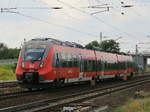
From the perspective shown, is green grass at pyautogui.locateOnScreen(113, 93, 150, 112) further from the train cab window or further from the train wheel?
the train cab window

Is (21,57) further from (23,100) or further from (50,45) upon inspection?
(23,100)

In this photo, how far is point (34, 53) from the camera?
22844 mm

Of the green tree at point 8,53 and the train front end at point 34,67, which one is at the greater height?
the green tree at point 8,53

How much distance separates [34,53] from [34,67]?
3.16 ft

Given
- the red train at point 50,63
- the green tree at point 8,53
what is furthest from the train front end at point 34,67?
the green tree at point 8,53

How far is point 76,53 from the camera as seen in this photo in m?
27.5

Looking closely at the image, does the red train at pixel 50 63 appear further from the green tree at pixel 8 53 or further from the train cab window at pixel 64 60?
the green tree at pixel 8 53

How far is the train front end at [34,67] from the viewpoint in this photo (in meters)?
22.1

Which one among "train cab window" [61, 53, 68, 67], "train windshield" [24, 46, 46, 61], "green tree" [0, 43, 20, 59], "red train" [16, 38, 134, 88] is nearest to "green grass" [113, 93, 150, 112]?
"red train" [16, 38, 134, 88]

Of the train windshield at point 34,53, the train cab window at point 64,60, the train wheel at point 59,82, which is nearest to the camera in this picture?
the train windshield at point 34,53

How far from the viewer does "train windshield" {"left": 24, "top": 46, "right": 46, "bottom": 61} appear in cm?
2262

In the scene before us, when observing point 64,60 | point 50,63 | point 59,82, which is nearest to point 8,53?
point 64,60

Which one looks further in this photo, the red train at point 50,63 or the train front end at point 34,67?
the red train at point 50,63

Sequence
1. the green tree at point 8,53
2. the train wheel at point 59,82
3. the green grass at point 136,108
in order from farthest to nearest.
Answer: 1. the green tree at point 8,53
2. the train wheel at point 59,82
3. the green grass at point 136,108
